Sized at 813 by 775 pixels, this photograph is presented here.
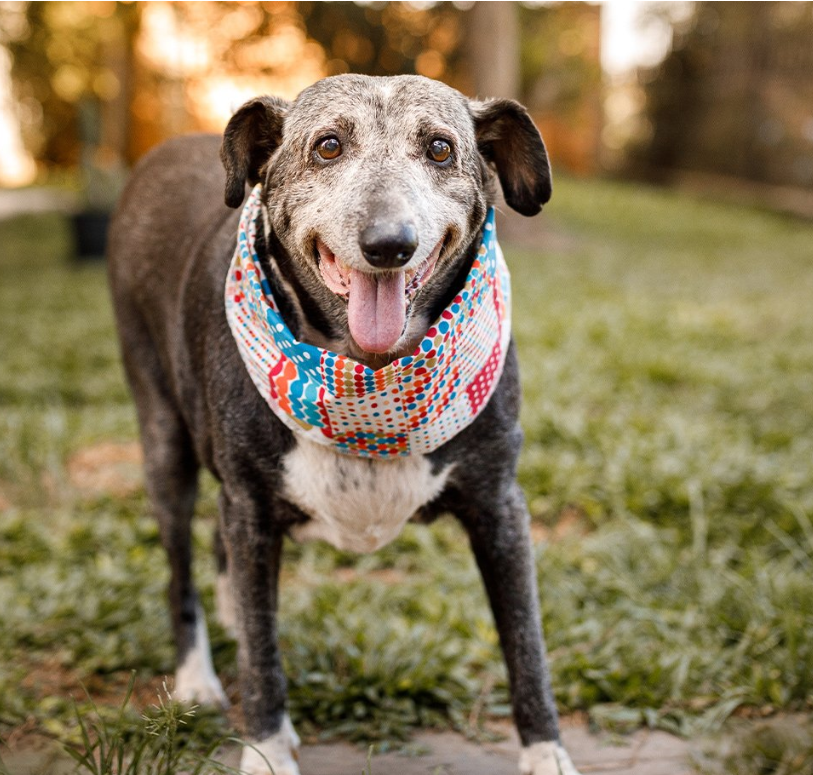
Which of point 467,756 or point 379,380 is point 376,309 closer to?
point 379,380

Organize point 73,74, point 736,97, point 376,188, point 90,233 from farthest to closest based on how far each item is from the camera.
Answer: point 73,74
point 736,97
point 90,233
point 376,188

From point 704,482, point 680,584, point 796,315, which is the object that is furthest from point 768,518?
point 796,315

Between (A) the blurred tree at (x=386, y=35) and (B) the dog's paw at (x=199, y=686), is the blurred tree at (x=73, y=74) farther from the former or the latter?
(B) the dog's paw at (x=199, y=686)

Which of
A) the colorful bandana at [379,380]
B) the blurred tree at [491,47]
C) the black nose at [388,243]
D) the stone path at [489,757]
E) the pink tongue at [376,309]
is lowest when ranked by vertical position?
the stone path at [489,757]

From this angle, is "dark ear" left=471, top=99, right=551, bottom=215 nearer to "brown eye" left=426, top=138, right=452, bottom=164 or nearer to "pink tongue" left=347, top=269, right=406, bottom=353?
"brown eye" left=426, top=138, right=452, bottom=164

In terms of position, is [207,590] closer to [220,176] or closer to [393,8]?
[220,176]

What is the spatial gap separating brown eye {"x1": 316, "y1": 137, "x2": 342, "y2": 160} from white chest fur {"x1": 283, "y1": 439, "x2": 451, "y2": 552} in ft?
2.30

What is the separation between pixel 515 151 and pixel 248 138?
27.2 inches

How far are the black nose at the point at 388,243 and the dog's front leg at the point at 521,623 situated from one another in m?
0.79

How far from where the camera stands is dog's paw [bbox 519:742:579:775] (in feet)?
8.20

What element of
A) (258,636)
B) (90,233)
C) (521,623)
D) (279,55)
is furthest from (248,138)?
(279,55)

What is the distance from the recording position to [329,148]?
2.24 metres

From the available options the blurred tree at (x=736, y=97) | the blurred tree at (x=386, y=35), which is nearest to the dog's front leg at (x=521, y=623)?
the blurred tree at (x=386, y=35)

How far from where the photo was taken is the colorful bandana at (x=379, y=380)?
2.29 meters
